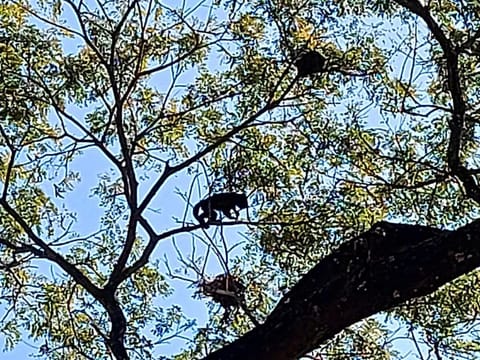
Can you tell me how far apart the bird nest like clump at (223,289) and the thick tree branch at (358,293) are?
1.05 m

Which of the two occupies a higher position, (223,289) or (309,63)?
(309,63)

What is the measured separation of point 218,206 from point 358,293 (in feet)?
4.54

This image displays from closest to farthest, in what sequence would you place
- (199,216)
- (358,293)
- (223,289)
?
(358,293)
(199,216)
(223,289)

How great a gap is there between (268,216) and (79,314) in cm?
144

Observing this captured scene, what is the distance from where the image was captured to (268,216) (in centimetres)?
491

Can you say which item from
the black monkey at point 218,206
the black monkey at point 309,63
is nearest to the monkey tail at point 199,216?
the black monkey at point 218,206

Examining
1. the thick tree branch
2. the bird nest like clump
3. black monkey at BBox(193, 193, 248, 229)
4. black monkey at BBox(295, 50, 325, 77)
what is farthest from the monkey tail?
the thick tree branch

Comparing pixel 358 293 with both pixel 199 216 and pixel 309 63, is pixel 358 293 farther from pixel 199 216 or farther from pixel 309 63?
pixel 309 63

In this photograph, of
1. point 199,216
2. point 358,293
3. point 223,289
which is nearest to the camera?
point 358,293

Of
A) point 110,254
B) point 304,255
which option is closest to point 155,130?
point 110,254

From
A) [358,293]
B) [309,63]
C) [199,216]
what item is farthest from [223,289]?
[358,293]

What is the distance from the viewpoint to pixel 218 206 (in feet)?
14.9

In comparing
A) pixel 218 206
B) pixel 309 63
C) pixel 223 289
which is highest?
pixel 309 63

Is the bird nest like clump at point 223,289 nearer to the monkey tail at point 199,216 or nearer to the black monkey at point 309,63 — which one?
the monkey tail at point 199,216
